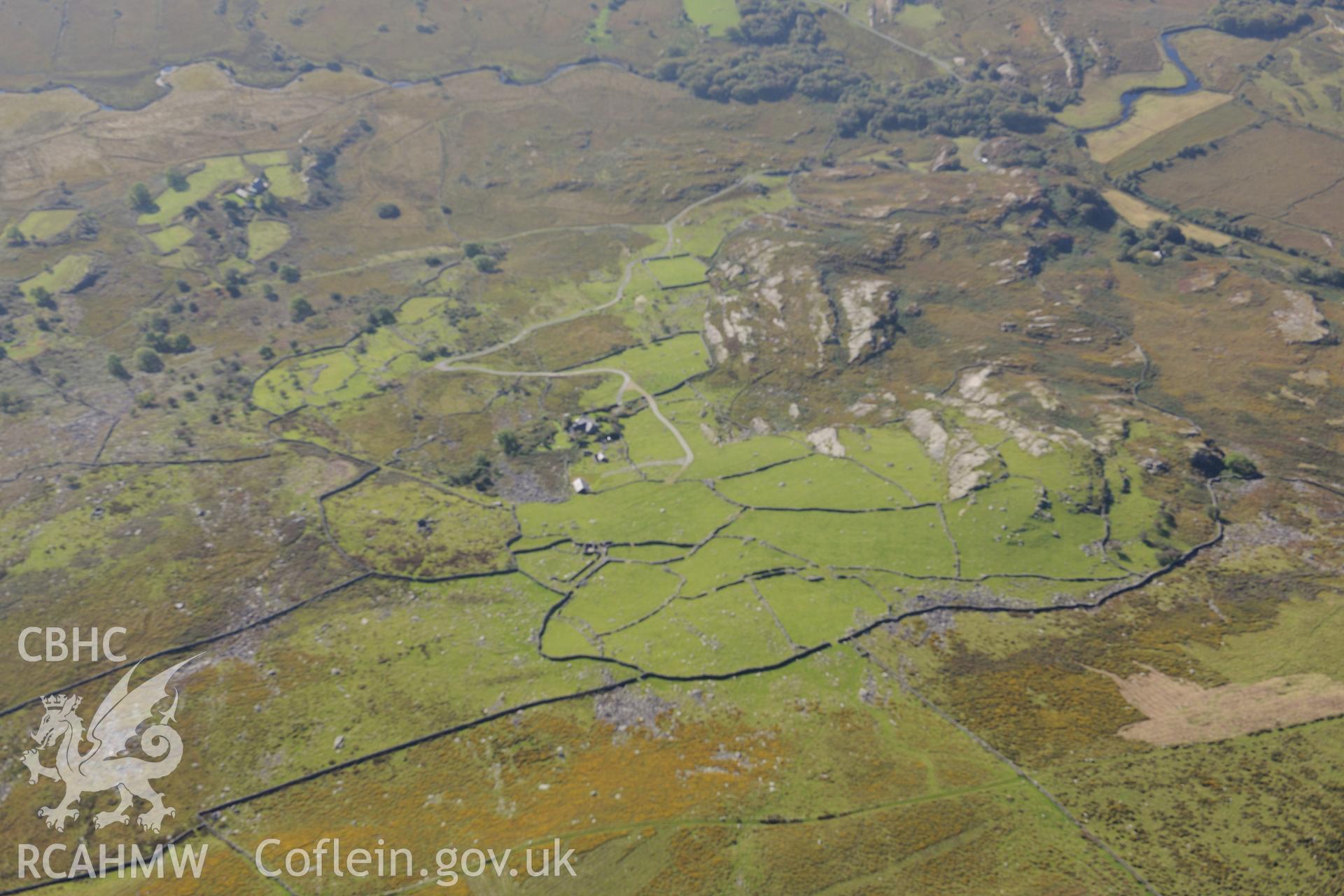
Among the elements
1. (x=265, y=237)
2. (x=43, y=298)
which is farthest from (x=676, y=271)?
(x=43, y=298)

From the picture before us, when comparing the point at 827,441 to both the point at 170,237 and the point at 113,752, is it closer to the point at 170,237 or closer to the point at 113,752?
the point at 113,752

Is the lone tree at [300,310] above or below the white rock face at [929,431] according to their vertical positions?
below

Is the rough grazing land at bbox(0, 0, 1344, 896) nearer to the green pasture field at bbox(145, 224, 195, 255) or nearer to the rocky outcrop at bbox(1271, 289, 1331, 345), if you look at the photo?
the rocky outcrop at bbox(1271, 289, 1331, 345)

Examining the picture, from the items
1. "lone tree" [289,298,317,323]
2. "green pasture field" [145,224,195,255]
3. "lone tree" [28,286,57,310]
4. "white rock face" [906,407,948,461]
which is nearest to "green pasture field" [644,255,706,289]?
"white rock face" [906,407,948,461]

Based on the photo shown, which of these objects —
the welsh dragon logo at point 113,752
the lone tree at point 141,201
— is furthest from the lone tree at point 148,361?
the welsh dragon logo at point 113,752

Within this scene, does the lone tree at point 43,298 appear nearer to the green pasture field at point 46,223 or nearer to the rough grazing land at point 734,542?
the rough grazing land at point 734,542

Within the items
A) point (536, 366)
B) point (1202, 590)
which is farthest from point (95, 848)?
point (1202, 590)
